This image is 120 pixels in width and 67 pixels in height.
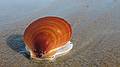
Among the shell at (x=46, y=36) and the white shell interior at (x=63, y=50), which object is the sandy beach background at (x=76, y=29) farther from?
the shell at (x=46, y=36)

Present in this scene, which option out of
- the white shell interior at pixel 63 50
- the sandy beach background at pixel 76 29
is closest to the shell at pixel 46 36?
the white shell interior at pixel 63 50

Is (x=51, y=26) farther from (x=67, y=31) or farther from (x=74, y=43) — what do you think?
(x=74, y=43)

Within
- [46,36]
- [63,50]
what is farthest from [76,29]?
[46,36]

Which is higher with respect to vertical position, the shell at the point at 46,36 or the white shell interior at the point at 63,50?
the shell at the point at 46,36

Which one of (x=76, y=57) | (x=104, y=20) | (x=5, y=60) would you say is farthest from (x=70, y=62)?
(x=104, y=20)

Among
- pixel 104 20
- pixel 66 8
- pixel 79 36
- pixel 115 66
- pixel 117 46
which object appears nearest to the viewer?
pixel 115 66

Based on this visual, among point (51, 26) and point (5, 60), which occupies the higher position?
point (51, 26)

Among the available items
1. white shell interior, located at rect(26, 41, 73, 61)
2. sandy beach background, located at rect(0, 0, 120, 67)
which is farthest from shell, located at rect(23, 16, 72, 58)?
sandy beach background, located at rect(0, 0, 120, 67)
